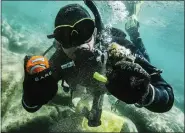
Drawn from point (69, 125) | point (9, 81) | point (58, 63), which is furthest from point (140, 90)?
point (9, 81)

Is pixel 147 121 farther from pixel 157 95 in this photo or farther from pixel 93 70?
pixel 157 95

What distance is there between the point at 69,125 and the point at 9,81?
77.4 inches

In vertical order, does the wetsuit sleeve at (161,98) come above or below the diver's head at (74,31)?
below

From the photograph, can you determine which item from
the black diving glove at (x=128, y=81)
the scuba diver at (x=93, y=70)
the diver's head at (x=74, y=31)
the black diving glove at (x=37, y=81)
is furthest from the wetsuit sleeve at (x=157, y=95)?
the black diving glove at (x=37, y=81)

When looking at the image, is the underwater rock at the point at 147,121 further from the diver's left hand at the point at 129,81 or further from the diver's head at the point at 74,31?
the diver's left hand at the point at 129,81

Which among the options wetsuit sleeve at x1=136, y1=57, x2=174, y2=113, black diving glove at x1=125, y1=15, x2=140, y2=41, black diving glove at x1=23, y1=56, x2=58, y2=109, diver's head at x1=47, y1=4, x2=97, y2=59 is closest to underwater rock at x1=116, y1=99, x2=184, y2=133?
black diving glove at x1=125, y1=15, x2=140, y2=41

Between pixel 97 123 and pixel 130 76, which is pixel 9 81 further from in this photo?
pixel 130 76

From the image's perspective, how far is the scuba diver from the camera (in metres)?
1.94

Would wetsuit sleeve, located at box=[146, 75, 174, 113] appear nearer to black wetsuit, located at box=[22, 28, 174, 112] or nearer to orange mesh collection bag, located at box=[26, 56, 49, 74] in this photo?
black wetsuit, located at box=[22, 28, 174, 112]

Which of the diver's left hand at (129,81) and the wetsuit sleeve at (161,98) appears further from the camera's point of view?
the wetsuit sleeve at (161,98)

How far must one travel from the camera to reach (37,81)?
2.41 m

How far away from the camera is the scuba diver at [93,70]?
194 cm

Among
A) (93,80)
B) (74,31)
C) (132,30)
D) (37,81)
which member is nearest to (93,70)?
(93,80)

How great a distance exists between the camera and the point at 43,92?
256 cm
